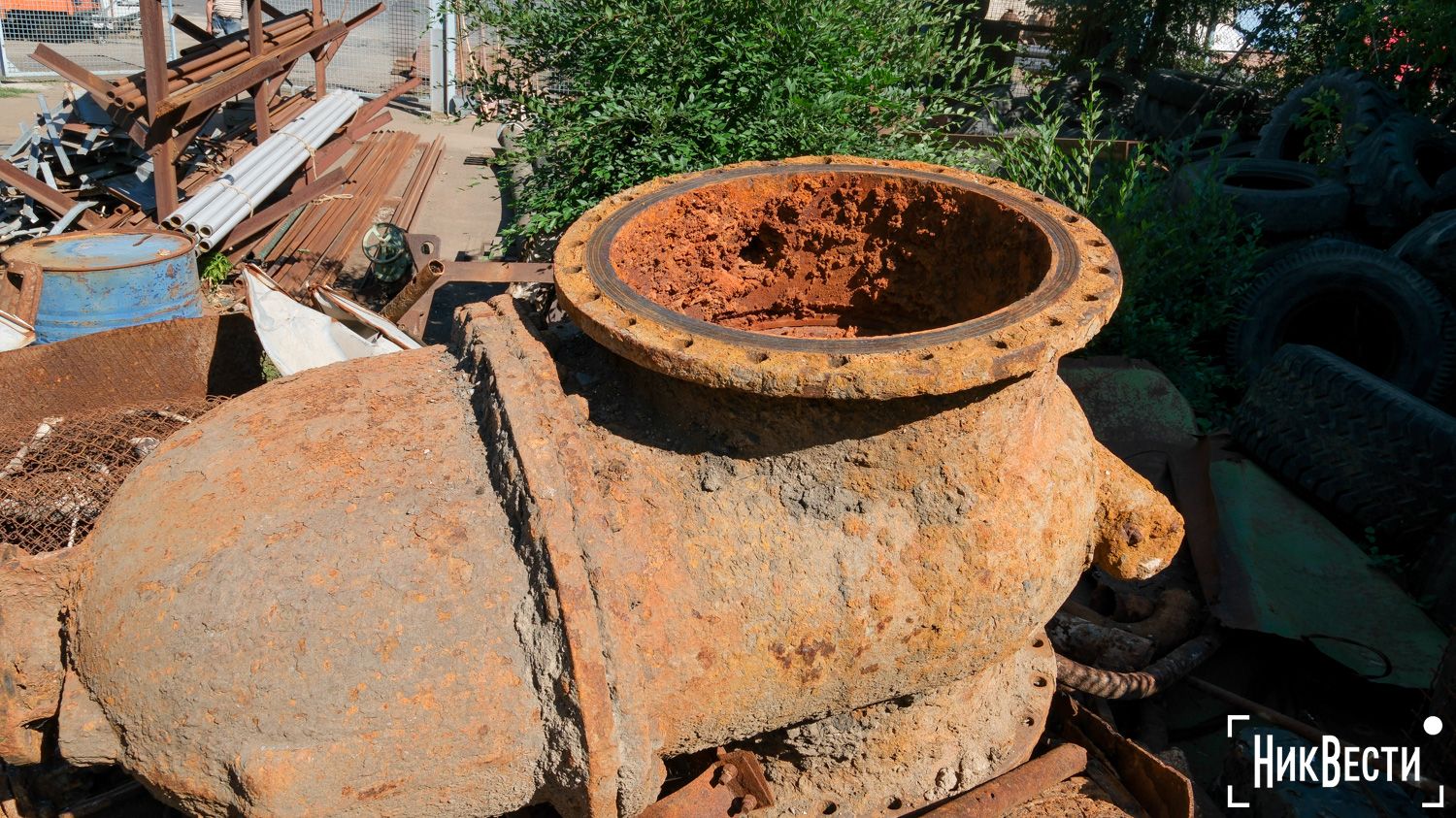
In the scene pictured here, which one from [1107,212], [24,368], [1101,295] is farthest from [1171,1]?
[24,368]

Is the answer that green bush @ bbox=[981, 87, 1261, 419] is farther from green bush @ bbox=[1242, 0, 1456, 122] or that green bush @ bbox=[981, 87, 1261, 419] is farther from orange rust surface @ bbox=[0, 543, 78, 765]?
orange rust surface @ bbox=[0, 543, 78, 765]

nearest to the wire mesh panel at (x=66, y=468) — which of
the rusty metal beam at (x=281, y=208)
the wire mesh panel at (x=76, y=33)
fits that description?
the rusty metal beam at (x=281, y=208)

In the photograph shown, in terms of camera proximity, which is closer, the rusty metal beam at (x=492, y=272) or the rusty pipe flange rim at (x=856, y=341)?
the rusty pipe flange rim at (x=856, y=341)

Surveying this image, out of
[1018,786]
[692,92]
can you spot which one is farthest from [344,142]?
[1018,786]

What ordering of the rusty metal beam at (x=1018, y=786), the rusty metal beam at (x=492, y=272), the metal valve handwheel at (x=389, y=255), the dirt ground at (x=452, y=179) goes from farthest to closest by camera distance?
the dirt ground at (x=452, y=179) → the metal valve handwheel at (x=389, y=255) → the rusty metal beam at (x=492, y=272) → the rusty metal beam at (x=1018, y=786)

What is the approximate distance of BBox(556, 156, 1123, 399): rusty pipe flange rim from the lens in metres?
1.67

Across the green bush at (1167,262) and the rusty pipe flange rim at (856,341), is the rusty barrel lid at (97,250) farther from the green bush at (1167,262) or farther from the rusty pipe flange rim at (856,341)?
the green bush at (1167,262)

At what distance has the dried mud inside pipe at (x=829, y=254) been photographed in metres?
2.56

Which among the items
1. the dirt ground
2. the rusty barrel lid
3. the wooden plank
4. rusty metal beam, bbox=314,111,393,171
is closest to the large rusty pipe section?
the rusty barrel lid

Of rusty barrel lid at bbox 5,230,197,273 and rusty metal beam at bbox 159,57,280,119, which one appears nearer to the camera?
rusty barrel lid at bbox 5,230,197,273

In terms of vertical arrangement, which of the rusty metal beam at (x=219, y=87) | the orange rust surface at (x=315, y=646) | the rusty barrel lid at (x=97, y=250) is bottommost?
the rusty barrel lid at (x=97, y=250)

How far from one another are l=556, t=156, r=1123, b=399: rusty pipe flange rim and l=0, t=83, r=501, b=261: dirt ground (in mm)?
3971

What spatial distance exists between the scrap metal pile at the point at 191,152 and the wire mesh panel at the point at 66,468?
353 centimetres

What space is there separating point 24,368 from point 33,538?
735mm
